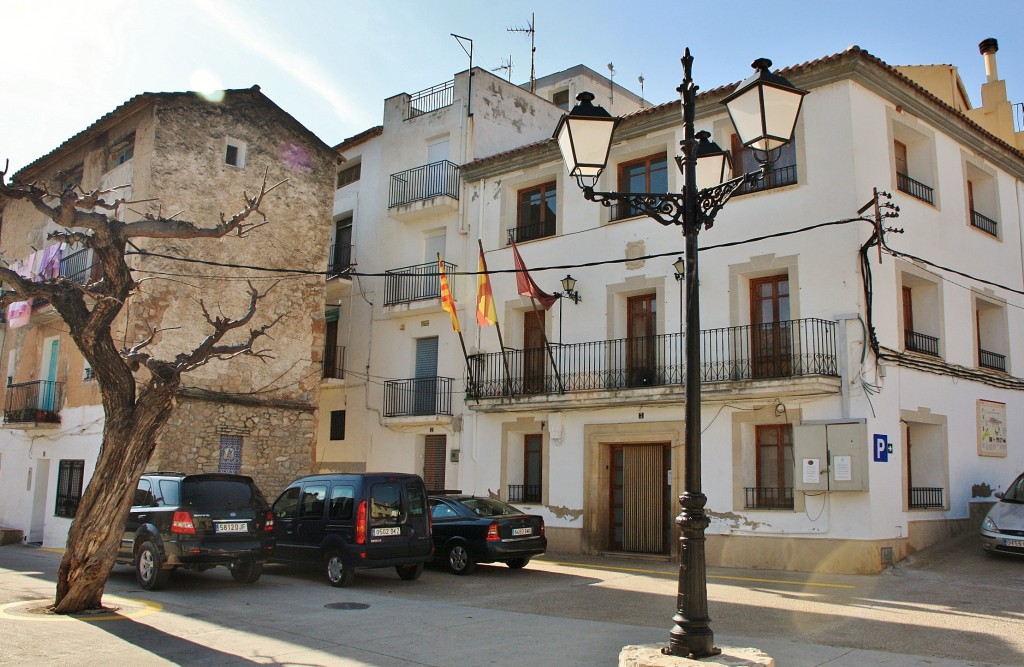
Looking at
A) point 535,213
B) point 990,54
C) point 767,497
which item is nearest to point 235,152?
point 535,213

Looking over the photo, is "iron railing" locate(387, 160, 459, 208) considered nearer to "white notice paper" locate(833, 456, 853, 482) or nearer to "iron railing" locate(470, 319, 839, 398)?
"iron railing" locate(470, 319, 839, 398)

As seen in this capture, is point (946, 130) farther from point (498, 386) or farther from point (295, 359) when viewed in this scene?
point (295, 359)

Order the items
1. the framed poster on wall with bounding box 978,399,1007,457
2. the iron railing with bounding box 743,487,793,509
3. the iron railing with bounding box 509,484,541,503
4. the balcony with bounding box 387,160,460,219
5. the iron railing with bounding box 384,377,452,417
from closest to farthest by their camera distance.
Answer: the iron railing with bounding box 743,487,793,509 < the framed poster on wall with bounding box 978,399,1007,457 < the iron railing with bounding box 509,484,541,503 < the iron railing with bounding box 384,377,452,417 < the balcony with bounding box 387,160,460,219

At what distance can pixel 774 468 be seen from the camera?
50.9 ft

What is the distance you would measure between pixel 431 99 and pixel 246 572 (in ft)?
50.3

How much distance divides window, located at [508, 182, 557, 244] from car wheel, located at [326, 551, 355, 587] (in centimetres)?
939

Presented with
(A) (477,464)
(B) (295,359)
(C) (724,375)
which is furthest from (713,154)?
(B) (295,359)

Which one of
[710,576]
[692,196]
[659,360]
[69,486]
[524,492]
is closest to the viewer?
[692,196]

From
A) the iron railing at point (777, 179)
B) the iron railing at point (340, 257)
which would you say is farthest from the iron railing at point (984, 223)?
the iron railing at point (340, 257)

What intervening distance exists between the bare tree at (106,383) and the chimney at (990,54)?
793 inches

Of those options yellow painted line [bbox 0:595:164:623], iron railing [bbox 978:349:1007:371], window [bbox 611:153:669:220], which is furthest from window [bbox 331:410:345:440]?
iron railing [bbox 978:349:1007:371]

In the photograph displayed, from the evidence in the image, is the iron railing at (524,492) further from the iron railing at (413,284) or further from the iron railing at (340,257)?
the iron railing at (340,257)

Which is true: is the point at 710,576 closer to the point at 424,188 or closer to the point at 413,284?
the point at 413,284

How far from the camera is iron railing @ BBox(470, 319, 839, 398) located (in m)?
14.8
